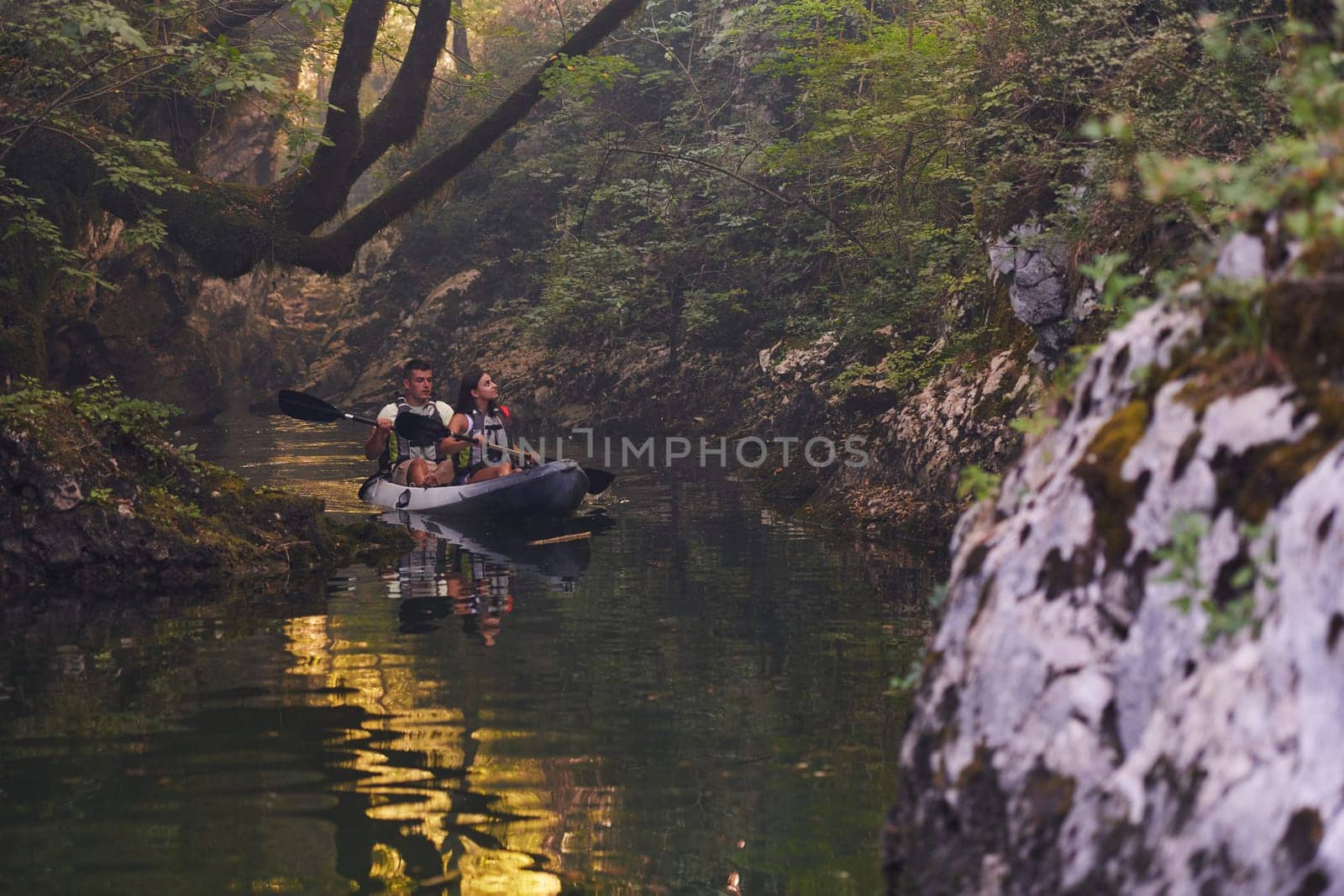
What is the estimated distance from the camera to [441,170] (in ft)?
53.1

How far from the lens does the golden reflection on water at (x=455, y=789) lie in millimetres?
4703

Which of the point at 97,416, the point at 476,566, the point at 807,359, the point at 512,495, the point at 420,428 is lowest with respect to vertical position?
the point at 476,566

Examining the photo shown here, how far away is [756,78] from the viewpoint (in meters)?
26.5

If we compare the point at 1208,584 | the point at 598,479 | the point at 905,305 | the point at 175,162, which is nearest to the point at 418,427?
the point at 598,479

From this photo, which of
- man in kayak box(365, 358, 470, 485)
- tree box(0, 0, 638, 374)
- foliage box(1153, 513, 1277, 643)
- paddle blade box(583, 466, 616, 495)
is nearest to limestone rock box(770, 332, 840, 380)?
paddle blade box(583, 466, 616, 495)

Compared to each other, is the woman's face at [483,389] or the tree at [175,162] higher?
the tree at [175,162]

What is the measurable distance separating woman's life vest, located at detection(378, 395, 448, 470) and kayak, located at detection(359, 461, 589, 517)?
0.58 meters

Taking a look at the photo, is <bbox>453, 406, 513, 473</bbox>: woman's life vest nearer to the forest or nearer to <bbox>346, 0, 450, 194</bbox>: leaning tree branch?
the forest

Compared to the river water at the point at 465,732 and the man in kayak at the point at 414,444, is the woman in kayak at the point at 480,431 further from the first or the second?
the river water at the point at 465,732

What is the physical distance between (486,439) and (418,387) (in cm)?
97

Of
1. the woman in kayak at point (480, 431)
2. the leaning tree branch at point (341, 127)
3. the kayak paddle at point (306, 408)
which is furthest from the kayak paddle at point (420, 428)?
the leaning tree branch at point (341, 127)

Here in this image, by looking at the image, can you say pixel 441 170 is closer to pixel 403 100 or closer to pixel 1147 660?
pixel 403 100

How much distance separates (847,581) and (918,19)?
10.1 m

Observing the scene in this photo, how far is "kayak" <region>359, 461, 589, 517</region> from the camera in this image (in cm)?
1423
